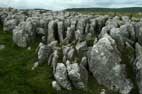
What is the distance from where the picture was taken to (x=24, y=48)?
202 ft

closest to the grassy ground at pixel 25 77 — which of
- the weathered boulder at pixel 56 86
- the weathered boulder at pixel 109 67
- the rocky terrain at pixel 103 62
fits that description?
the weathered boulder at pixel 56 86

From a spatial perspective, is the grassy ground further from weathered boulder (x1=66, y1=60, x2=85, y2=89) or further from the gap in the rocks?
the gap in the rocks

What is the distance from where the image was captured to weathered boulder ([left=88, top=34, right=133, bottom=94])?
Result: 38.0m

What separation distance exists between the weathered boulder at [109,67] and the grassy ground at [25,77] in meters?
1.36

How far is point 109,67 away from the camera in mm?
39250

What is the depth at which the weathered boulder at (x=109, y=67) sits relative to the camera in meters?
38.0

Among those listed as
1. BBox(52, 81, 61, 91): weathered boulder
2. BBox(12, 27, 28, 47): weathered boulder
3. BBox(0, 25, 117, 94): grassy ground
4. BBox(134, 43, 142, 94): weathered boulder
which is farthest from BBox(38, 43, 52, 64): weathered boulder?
BBox(134, 43, 142, 94): weathered boulder

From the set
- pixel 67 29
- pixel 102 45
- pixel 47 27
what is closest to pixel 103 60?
pixel 102 45

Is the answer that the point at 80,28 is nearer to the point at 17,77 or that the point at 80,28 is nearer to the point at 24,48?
the point at 24,48

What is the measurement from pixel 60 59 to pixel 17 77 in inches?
288

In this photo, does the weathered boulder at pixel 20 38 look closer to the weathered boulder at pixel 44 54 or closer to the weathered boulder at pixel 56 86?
the weathered boulder at pixel 44 54

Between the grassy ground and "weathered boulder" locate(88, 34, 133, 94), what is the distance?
1.36 m

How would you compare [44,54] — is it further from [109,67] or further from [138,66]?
[138,66]

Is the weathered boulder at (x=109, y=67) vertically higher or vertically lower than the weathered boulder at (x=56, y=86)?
higher
